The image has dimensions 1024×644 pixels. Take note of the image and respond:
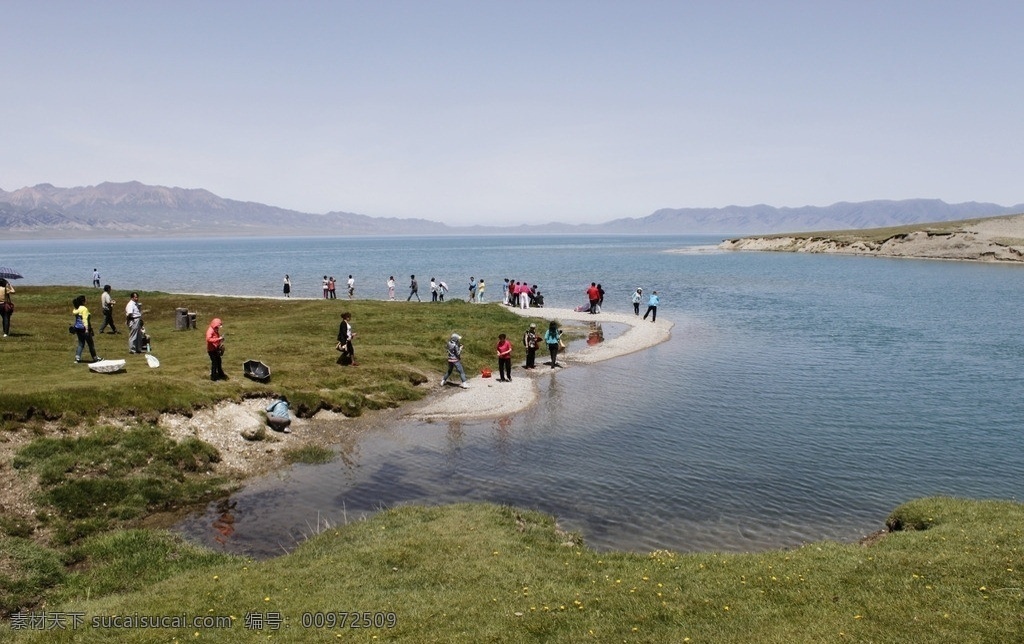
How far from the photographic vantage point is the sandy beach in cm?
2961

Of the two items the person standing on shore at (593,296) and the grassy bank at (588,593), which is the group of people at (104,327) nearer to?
the grassy bank at (588,593)

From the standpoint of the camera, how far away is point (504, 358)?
111ft

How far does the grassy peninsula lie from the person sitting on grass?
2.76 meters

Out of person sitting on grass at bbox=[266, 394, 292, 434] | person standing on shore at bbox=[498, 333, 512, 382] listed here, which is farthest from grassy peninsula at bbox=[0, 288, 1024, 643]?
person standing on shore at bbox=[498, 333, 512, 382]

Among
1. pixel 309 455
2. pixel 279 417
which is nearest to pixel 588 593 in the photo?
pixel 309 455

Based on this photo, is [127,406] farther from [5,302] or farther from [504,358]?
[504,358]

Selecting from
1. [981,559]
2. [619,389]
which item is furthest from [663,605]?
[619,389]

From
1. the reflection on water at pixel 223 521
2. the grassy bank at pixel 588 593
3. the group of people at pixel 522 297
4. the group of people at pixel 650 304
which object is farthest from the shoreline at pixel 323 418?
the group of people at pixel 522 297

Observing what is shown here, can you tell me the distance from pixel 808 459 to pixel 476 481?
12020mm

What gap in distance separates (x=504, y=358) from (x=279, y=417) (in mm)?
12210

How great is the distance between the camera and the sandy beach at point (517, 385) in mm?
29609

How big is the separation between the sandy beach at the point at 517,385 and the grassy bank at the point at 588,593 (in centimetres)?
1362

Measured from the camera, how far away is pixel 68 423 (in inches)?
839

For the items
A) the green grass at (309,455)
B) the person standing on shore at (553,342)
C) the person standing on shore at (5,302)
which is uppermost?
the person standing on shore at (5,302)
